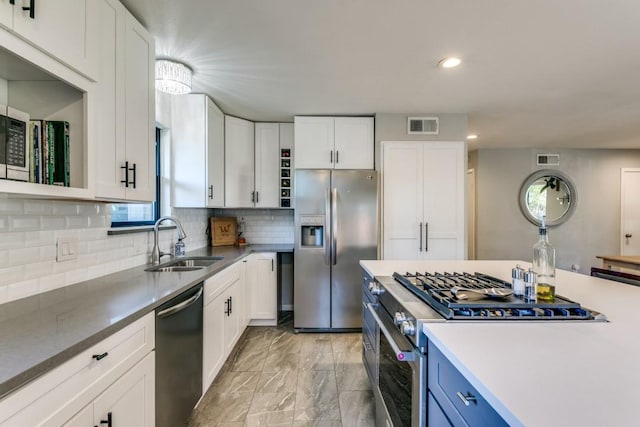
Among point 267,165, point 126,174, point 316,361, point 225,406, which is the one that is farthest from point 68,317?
point 267,165

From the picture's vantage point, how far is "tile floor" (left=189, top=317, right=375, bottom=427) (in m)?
1.91

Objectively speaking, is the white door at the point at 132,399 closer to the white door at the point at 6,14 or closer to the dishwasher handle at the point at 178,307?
the dishwasher handle at the point at 178,307

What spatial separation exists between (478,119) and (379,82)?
5.64 ft

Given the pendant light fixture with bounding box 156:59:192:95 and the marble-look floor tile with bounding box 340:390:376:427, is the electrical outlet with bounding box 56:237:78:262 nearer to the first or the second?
the pendant light fixture with bounding box 156:59:192:95

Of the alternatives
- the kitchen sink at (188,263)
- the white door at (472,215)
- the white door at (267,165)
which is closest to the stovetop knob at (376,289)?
the kitchen sink at (188,263)

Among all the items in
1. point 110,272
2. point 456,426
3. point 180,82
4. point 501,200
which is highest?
point 180,82

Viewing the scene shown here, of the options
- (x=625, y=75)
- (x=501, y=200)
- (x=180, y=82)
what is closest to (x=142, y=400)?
(x=180, y=82)

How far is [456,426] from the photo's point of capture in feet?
2.71

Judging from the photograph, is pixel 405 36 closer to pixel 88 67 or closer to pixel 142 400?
pixel 88 67

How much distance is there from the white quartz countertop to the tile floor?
1.35 m

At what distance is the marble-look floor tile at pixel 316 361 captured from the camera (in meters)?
2.51

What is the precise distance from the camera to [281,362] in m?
2.62

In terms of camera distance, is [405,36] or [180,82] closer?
[405,36]

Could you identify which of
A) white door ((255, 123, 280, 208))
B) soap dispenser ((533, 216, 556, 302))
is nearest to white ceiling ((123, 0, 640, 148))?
white door ((255, 123, 280, 208))
